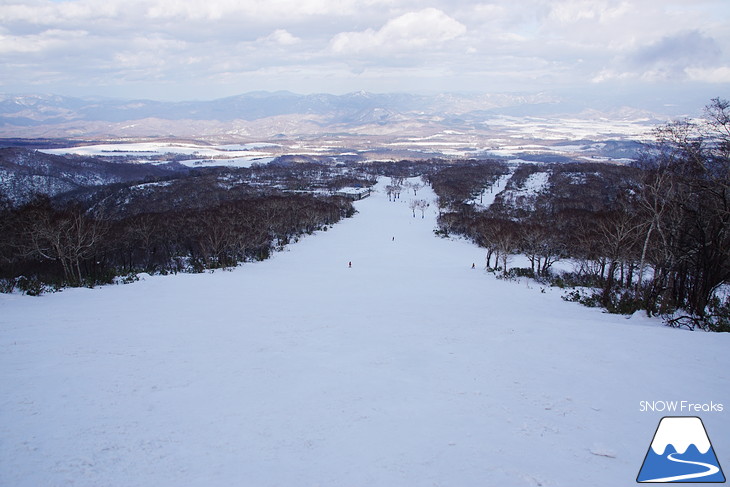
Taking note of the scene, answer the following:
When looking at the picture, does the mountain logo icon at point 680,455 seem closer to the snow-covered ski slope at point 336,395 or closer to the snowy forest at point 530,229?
the snow-covered ski slope at point 336,395

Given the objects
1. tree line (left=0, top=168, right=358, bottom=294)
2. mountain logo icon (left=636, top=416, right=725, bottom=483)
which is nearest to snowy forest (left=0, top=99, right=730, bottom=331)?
tree line (left=0, top=168, right=358, bottom=294)

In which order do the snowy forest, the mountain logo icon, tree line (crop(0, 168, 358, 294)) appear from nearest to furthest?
the mountain logo icon < the snowy forest < tree line (crop(0, 168, 358, 294))

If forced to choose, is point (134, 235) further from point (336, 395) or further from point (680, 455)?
point (680, 455)

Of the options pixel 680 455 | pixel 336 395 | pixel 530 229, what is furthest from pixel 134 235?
pixel 680 455

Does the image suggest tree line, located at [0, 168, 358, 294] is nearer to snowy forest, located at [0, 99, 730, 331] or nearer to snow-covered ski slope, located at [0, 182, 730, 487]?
snowy forest, located at [0, 99, 730, 331]

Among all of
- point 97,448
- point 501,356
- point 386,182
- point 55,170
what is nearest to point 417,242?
point 501,356

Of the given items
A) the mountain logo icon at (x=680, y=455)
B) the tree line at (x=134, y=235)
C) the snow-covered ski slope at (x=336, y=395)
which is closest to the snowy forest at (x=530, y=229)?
the tree line at (x=134, y=235)

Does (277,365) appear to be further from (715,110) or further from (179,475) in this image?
(715,110)
